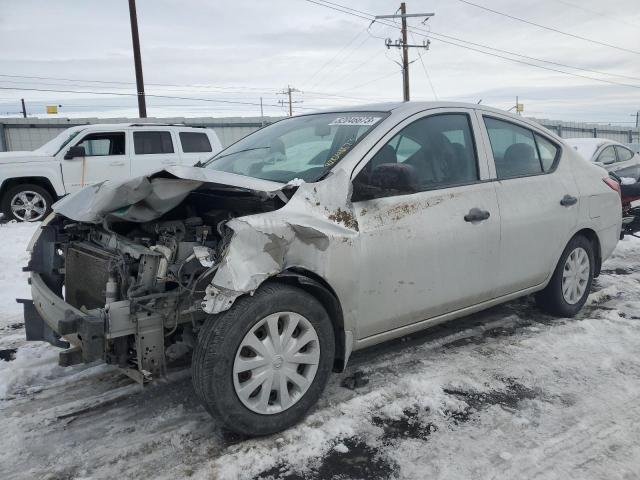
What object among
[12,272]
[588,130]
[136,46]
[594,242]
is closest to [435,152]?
[594,242]

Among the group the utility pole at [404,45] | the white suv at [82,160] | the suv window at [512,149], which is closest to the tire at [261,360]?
the suv window at [512,149]

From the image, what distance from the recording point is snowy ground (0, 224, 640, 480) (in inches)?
103

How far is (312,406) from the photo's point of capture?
122 inches

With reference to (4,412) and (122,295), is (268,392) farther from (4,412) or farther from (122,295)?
(4,412)

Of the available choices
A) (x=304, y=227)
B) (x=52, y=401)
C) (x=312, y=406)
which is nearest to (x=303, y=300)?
(x=304, y=227)

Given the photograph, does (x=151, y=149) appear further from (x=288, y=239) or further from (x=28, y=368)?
(x=288, y=239)

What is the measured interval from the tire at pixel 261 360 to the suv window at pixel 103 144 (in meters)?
9.37

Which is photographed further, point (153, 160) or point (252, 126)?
point (252, 126)

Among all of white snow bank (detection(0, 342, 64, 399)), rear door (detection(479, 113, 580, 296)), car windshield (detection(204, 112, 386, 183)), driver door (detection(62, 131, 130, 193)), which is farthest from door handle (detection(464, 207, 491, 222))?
driver door (detection(62, 131, 130, 193))

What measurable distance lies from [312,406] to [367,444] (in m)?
0.43

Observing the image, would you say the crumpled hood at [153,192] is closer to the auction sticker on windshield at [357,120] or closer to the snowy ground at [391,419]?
the auction sticker on windshield at [357,120]

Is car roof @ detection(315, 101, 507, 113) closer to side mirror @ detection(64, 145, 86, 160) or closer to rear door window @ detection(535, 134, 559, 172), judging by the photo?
rear door window @ detection(535, 134, 559, 172)

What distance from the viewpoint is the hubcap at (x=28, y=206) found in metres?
10.3

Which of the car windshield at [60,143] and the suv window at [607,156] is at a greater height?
the car windshield at [60,143]
